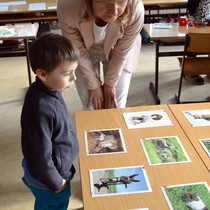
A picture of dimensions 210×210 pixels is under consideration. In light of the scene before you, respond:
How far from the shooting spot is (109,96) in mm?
2076

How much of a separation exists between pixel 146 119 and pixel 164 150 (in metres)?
0.29

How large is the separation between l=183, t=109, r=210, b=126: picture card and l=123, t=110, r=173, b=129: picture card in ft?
0.35

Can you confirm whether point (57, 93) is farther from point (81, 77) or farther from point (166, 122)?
point (81, 77)

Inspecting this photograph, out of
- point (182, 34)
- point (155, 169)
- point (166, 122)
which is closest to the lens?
point (155, 169)

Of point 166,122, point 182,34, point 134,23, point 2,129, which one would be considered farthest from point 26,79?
point 166,122

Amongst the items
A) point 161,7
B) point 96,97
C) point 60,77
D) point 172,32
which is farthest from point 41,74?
point 161,7

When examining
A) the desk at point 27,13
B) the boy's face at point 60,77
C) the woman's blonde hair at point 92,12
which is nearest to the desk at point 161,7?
the desk at point 27,13

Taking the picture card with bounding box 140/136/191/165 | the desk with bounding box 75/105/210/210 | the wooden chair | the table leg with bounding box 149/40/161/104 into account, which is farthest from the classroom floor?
the picture card with bounding box 140/136/191/165

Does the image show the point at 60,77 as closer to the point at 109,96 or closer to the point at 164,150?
the point at 164,150

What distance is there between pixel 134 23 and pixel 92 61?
0.38 metres

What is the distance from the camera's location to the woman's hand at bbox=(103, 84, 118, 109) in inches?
81.1

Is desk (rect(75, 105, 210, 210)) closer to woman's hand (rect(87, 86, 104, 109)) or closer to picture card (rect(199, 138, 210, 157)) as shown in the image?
picture card (rect(199, 138, 210, 157))

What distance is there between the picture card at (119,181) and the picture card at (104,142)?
13cm

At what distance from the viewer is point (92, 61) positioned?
2102 mm
